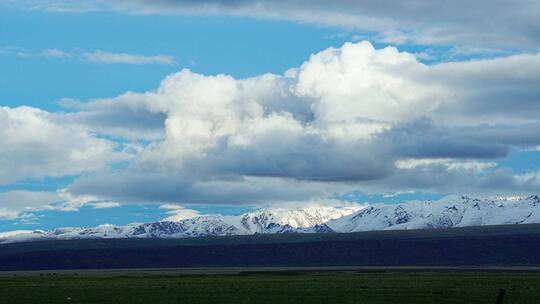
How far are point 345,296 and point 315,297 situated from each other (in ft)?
7.54

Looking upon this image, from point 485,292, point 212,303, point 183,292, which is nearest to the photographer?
point 212,303

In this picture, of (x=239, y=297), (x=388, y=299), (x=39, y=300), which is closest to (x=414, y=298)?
(x=388, y=299)

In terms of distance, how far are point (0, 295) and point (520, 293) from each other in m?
41.0

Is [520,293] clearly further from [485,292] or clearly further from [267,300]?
[267,300]

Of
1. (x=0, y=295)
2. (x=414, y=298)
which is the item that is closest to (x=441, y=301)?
(x=414, y=298)

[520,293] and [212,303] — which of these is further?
[520,293]

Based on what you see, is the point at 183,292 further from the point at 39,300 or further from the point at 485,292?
the point at 485,292

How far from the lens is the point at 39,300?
73625 millimetres

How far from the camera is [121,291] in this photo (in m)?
→ 87.6

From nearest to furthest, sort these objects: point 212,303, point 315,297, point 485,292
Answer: point 212,303 < point 315,297 < point 485,292

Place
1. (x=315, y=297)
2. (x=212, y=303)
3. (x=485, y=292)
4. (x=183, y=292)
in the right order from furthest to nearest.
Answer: (x=183, y=292), (x=485, y=292), (x=315, y=297), (x=212, y=303)

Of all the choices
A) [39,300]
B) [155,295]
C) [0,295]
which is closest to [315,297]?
[155,295]

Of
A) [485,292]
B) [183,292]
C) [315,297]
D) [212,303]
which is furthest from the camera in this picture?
[183,292]

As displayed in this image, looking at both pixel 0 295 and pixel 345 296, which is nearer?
pixel 345 296
